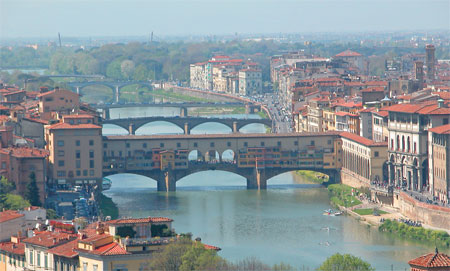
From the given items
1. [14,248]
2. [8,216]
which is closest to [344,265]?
[14,248]

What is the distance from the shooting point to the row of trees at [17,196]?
31.5m

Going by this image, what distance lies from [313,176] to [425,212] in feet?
38.1

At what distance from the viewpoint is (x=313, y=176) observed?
4603 centimetres

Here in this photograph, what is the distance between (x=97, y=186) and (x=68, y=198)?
4422 millimetres

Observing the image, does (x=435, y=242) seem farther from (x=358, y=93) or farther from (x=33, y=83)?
(x=33, y=83)

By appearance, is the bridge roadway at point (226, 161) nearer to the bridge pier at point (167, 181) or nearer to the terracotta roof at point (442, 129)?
the bridge pier at point (167, 181)

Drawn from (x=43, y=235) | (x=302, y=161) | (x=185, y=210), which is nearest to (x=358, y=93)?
(x=302, y=161)

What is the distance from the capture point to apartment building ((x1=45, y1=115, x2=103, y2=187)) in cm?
4091

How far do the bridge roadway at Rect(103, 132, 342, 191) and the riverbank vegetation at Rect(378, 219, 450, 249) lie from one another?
9.12 metres

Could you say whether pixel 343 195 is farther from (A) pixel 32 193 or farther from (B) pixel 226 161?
(A) pixel 32 193

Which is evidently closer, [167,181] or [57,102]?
[167,181]

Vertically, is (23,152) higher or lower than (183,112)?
higher

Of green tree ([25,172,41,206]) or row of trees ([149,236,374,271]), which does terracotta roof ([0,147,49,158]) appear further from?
A: row of trees ([149,236,374,271])

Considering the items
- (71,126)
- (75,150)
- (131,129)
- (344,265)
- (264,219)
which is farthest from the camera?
(131,129)
